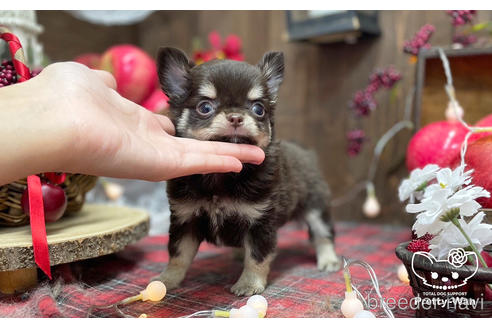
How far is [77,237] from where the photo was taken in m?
1.88

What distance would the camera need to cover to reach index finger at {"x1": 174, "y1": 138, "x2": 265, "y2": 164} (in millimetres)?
1688

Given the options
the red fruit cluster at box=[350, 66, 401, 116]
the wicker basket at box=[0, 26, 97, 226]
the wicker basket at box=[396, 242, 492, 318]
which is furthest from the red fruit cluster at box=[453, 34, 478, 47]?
the wicker basket at box=[0, 26, 97, 226]

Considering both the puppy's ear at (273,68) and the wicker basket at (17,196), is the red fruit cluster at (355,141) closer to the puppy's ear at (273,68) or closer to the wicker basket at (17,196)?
the puppy's ear at (273,68)

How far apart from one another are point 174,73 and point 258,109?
1.27 feet

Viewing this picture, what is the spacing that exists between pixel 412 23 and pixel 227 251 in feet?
6.53

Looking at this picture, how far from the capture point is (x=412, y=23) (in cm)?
317

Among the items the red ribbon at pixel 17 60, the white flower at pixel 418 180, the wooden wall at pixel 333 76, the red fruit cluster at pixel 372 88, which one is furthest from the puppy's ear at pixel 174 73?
the wooden wall at pixel 333 76

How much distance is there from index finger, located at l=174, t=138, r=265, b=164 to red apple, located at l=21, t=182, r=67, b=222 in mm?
610

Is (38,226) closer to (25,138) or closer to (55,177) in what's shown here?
(55,177)

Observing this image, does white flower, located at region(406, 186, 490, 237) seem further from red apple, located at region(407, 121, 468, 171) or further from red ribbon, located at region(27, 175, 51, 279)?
red ribbon, located at region(27, 175, 51, 279)

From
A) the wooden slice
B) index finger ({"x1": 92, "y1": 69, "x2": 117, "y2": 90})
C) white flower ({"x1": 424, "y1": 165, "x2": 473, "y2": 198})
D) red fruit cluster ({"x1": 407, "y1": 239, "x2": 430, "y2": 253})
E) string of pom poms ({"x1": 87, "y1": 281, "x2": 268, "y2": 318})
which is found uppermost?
index finger ({"x1": 92, "y1": 69, "x2": 117, "y2": 90})

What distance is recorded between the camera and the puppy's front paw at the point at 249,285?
73.6 inches

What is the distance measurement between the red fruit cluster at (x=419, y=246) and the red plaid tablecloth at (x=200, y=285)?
256mm

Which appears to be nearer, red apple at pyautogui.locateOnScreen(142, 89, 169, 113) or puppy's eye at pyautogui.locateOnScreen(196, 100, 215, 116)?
puppy's eye at pyautogui.locateOnScreen(196, 100, 215, 116)
